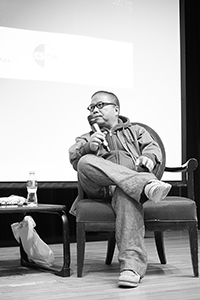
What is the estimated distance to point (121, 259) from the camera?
2229 millimetres

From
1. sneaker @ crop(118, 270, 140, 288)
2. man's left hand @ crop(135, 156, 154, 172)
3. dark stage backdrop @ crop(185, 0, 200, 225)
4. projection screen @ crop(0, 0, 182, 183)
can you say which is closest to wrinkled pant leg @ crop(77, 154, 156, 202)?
man's left hand @ crop(135, 156, 154, 172)

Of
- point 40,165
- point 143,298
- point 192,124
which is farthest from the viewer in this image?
point 192,124

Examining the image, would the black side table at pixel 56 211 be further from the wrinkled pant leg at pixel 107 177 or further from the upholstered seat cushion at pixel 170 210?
the upholstered seat cushion at pixel 170 210

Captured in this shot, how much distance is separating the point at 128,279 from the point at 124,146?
2.46 ft

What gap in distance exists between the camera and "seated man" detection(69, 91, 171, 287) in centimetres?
221

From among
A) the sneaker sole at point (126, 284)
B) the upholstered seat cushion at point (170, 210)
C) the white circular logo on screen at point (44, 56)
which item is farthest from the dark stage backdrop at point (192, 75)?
the sneaker sole at point (126, 284)

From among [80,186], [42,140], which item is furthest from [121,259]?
[42,140]

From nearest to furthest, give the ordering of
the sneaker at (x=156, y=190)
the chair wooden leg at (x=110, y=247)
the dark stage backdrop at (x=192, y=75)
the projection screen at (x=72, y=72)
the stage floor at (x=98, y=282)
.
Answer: the stage floor at (x=98, y=282), the sneaker at (x=156, y=190), the chair wooden leg at (x=110, y=247), the projection screen at (x=72, y=72), the dark stage backdrop at (x=192, y=75)

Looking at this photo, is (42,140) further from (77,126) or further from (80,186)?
(80,186)

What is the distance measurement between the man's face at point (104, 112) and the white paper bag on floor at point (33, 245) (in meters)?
0.66

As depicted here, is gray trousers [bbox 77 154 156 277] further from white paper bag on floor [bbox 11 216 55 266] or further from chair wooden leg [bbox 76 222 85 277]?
white paper bag on floor [bbox 11 216 55 266]

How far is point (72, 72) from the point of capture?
152 inches

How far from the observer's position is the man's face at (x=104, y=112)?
8.80 feet

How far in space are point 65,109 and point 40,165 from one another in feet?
1.56
